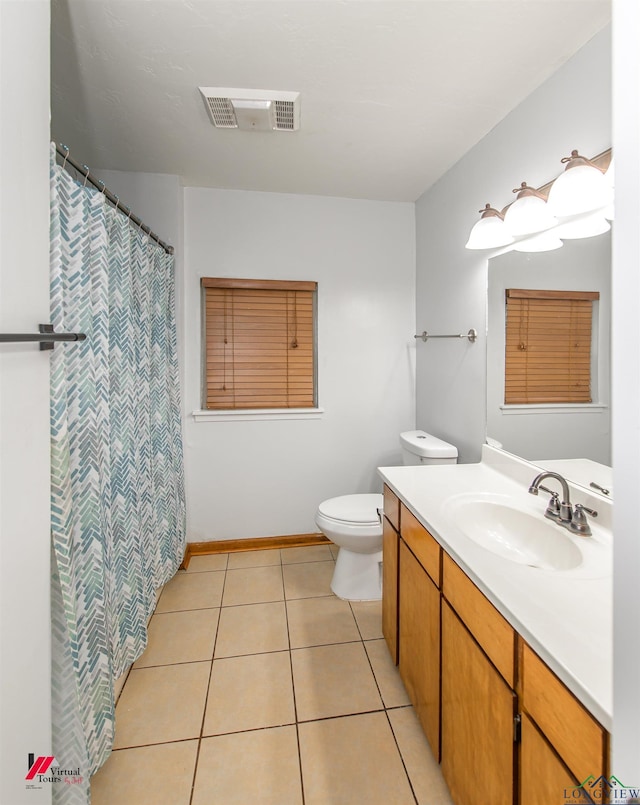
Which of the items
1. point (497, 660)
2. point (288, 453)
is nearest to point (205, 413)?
point (288, 453)

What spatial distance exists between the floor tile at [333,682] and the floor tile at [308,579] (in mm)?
437

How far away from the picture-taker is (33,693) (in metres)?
0.94

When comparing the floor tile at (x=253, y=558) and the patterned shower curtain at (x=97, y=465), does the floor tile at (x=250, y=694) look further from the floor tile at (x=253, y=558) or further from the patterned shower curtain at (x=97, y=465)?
the floor tile at (x=253, y=558)

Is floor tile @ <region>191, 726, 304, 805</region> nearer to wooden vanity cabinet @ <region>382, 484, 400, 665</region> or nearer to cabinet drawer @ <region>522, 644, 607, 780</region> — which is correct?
wooden vanity cabinet @ <region>382, 484, 400, 665</region>

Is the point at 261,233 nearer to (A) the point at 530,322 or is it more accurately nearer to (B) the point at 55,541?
(A) the point at 530,322

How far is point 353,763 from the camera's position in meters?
1.30

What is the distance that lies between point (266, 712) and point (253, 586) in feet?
2.81

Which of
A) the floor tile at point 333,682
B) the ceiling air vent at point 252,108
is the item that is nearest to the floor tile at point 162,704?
the floor tile at point 333,682

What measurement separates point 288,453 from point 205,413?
2.05 ft

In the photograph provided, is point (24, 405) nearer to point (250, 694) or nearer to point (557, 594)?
point (557, 594)

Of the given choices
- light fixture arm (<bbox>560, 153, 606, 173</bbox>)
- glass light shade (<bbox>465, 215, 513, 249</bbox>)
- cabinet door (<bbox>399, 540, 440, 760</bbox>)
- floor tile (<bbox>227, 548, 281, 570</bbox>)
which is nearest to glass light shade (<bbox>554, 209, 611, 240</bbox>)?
light fixture arm (<bbox>560, 153, 606, 173</bbox>)

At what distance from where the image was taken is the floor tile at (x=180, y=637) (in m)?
1.76

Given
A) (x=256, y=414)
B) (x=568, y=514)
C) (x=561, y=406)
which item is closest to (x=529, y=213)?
(x=561, y=406)

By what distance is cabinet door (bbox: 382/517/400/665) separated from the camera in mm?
1613
